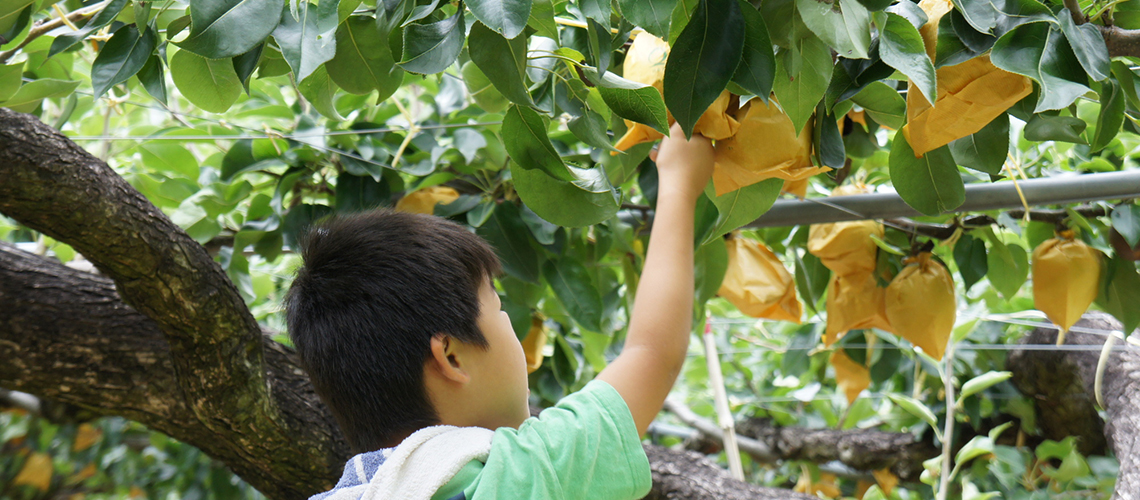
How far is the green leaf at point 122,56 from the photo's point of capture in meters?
0.50

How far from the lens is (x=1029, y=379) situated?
161cm

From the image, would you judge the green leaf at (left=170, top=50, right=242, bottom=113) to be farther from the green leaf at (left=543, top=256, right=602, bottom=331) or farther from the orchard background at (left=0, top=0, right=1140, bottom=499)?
the green leaf at (left=543, top=256, right=602, bottom=331)

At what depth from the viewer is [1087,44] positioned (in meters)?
0.45

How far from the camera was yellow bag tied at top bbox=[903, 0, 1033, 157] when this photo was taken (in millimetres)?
489

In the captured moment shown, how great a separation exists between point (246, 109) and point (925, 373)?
148cm

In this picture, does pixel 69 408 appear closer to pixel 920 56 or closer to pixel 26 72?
pixel 26 72

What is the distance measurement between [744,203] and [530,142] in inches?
9.3

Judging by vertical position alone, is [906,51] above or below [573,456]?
above

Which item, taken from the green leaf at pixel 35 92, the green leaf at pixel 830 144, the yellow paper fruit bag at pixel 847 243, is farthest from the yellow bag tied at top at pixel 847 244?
the green leaf at pixel 35 92

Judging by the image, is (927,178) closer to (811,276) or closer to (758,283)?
(758,283)

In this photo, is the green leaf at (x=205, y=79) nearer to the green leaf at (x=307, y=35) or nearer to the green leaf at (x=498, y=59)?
the green leaf at (x=307, y=35)

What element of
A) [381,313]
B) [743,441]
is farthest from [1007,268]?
[743,441]

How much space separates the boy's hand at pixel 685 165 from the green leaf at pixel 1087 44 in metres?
0.26

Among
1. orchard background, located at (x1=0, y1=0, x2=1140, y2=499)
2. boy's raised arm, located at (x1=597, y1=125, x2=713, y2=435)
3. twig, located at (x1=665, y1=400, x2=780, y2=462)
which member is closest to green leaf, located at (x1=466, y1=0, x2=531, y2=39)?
orchard background, located at (x1=0, y1=0, x2=1140, y2=499)
